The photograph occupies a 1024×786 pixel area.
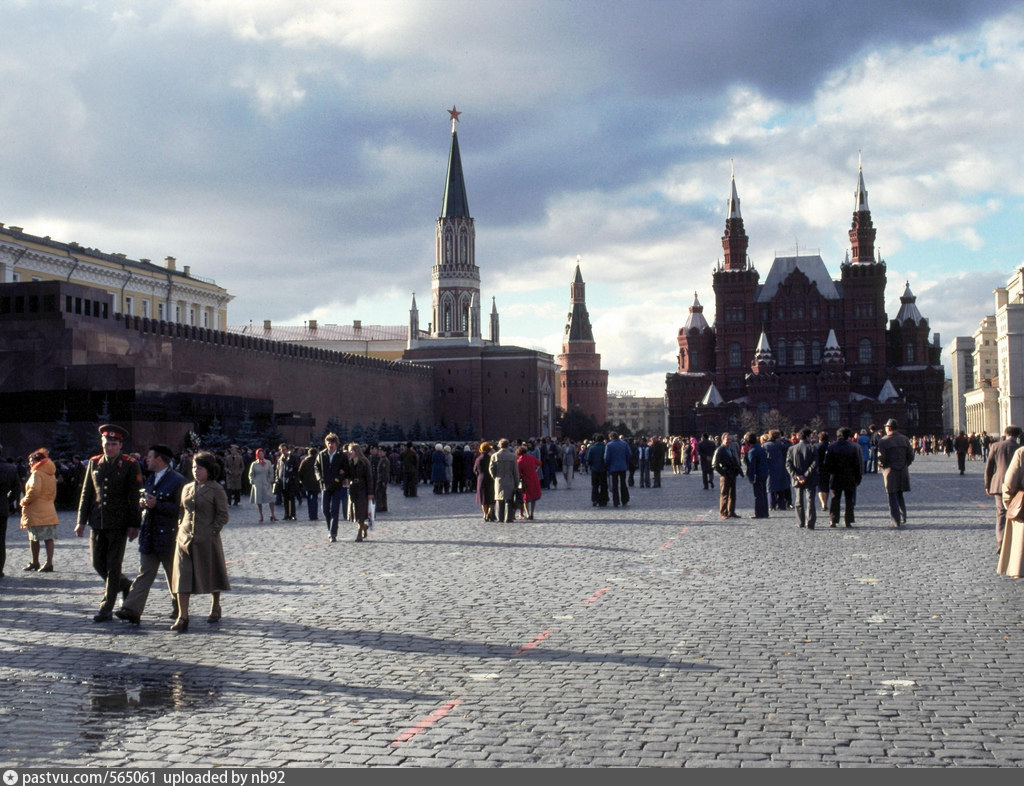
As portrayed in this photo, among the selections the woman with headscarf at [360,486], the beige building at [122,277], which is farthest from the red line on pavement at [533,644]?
the beige building at [122,277]

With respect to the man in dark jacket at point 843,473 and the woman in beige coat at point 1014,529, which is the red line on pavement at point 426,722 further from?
the man in dark jacket at point 843,473

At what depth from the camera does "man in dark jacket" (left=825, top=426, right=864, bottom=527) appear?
1573cm

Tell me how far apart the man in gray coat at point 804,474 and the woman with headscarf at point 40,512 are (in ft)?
29.9

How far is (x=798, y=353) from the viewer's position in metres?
96.8

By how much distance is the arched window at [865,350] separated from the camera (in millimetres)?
95750

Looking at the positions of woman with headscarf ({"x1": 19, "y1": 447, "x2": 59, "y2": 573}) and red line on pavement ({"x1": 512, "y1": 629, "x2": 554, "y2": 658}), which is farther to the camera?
woman with headscarf ({"x1": 19, "y1": 447, "x2": 59, "y2": 573})

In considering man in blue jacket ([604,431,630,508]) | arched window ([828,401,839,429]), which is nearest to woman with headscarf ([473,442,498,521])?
man in blue jacket ([604,431,630,508])

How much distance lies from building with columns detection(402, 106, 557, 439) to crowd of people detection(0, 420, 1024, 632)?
59.2m

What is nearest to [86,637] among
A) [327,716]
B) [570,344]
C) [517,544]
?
[327,716]

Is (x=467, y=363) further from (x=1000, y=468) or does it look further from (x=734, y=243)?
(x=1000, y=468)

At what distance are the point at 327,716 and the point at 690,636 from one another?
273 centimetres

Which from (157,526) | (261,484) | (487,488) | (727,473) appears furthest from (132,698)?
(261,484)

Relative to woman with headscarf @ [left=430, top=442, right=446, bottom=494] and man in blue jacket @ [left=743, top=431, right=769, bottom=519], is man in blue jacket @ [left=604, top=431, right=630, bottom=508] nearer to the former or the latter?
man in blue jacket @ [left=743, top=431, right=769, bottom=519]

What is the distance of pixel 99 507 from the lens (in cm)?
868
